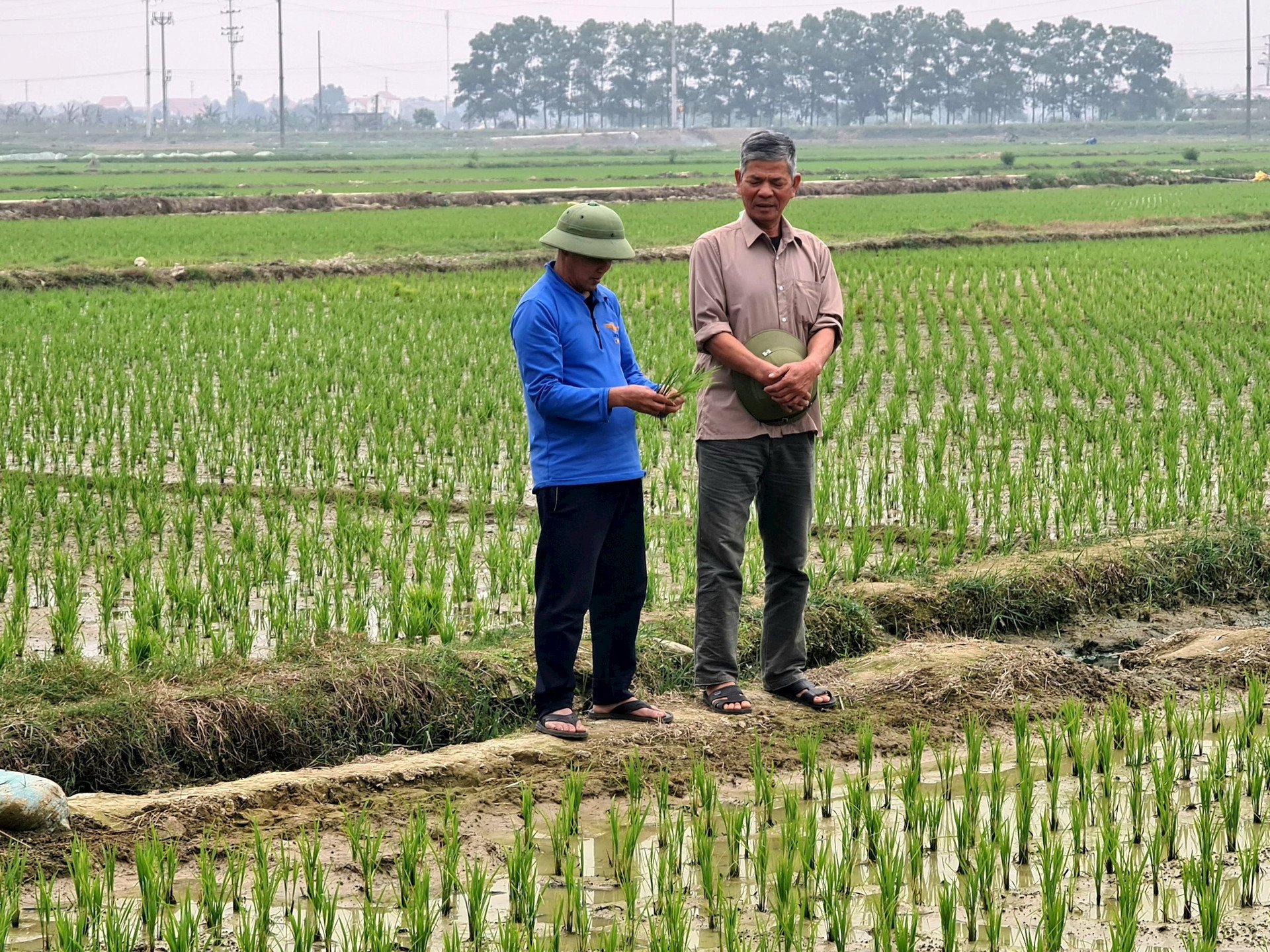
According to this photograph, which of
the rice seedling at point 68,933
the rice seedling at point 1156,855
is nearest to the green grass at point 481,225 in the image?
the rice seedling at point 68,933

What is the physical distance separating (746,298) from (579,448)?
671mm

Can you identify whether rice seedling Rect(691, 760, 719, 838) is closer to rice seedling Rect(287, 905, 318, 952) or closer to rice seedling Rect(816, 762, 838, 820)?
rice seedling Rect(816, 762, 838, 820)

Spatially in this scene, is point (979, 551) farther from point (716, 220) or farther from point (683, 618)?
point (716, 220)

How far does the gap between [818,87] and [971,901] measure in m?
107

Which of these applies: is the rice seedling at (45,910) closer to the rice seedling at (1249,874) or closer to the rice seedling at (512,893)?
the rice seedling at (512,893)

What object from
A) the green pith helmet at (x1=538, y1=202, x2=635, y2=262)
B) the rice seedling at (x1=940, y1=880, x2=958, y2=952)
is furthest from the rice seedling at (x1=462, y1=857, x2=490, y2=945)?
the green pith helmet at (x1=538, y1=202, x2=635, y2=262)

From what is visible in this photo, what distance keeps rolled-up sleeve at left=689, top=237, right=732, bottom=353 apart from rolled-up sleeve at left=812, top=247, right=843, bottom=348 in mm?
274

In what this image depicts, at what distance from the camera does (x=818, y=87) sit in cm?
10500

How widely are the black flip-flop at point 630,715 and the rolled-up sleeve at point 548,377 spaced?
876 millimetres

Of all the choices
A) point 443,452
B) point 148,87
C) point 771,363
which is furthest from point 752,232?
point 148,87

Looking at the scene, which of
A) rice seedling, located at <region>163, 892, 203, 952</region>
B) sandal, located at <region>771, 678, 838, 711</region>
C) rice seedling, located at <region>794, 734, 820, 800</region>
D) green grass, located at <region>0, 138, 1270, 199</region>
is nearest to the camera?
rice seedling, located at <region>163, 892, 203, 952</region>

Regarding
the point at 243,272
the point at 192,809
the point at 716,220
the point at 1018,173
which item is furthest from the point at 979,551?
the point at 1018,173

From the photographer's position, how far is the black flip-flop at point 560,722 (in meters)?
4.05

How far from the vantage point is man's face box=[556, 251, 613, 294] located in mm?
3893
